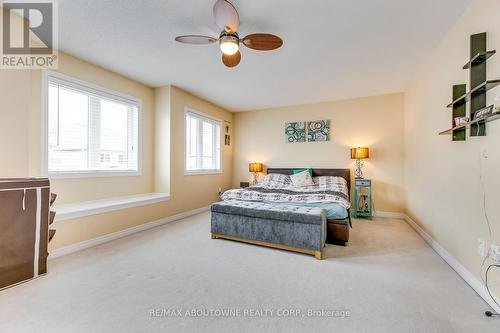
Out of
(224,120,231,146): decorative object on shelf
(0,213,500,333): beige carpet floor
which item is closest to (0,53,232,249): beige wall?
(224,120,231,146): decorative object on shelf

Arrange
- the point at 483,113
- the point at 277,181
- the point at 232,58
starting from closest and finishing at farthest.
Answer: the point at 483,113 → the point at 232,58 → the point at 277,181

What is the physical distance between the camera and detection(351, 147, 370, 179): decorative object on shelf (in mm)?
4566

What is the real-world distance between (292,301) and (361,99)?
15.1 feet

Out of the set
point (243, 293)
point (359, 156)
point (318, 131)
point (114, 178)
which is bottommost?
point (243, 293)

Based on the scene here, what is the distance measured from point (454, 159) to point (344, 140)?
8.90 ft

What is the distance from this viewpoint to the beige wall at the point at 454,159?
1805mm

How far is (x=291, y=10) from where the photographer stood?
217 centimetres

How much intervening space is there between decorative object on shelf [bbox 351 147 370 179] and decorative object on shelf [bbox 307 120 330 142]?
0.75 meters

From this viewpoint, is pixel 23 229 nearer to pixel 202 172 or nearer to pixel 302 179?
pixel 202 172

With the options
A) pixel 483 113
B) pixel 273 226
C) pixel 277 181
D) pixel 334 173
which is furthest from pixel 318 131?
pixel 483 113

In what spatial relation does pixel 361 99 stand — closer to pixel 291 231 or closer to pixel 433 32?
pixel 433 32

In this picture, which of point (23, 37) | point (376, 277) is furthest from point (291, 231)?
point (23, 37)

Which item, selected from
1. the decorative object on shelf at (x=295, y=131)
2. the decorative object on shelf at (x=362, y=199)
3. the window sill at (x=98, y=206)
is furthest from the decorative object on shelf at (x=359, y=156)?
the window sill at (x=98, y=206)

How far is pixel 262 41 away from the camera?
7.26 feet
